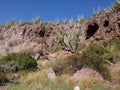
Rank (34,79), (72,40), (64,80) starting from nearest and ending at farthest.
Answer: (64,80)
(34,79)
(72,40)

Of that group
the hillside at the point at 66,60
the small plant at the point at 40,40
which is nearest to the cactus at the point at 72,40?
the hillside at the point at 66,60

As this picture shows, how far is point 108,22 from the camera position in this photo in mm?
29734

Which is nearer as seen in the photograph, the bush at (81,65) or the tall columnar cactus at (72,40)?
the bush at (81,65)

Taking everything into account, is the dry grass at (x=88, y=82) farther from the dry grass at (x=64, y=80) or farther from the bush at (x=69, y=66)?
the bush at (x=69, y=66)

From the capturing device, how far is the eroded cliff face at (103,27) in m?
28.7

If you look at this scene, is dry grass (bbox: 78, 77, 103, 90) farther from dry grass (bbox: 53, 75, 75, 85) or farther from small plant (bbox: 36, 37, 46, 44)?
small plant (bbox: 36, 37, 46, 44)

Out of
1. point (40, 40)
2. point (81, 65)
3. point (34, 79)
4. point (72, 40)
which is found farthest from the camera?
point (40, 40)

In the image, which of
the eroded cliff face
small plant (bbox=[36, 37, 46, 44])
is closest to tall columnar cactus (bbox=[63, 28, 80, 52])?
the eroded cliff face

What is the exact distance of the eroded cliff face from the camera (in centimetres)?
2868

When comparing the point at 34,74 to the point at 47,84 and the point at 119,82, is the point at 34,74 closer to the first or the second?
the point at 47,84

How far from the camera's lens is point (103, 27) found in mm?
30062

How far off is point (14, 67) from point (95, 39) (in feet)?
41.2

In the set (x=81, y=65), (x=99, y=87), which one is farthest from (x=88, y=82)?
(x=81, y=65)

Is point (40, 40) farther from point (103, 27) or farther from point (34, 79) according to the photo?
point (34, 79)
